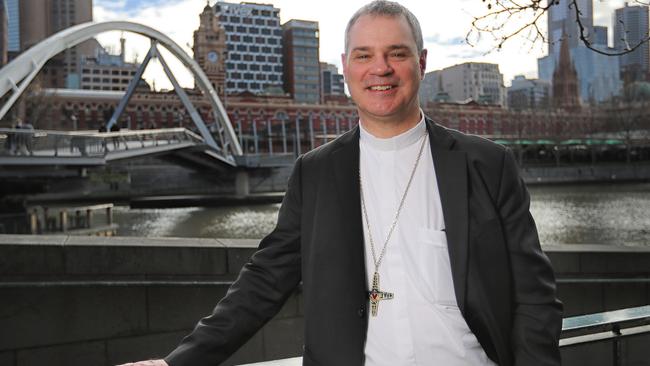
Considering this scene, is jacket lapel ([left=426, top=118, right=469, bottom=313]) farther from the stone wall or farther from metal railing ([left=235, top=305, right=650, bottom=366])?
the stone wall

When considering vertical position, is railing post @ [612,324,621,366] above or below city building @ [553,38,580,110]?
below

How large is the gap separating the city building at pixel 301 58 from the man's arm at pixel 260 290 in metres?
83.7

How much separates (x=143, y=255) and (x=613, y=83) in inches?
5061

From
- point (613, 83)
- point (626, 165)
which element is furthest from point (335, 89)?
point (626, 165)

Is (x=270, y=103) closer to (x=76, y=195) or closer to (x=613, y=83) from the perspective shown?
(x=76, y=195)

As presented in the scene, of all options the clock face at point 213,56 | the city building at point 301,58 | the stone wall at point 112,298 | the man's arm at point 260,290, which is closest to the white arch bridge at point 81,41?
Result: the stone wall at point 112,298

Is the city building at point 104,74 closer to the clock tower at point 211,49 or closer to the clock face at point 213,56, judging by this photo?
the clock tower at point 211,49

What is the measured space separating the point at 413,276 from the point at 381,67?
1.47ft

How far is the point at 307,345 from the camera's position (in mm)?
1427

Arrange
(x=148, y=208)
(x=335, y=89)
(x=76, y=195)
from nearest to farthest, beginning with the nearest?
(x=148, y=208)
(x=76, y=195)
(x=335, y=89)

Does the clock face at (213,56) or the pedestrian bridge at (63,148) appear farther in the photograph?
the clock face at (213,56)

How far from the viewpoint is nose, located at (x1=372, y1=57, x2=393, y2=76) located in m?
1.43

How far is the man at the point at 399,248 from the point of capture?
4.34 ft

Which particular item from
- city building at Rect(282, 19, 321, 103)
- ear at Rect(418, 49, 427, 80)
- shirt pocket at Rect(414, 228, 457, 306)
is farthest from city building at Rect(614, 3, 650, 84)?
city building at Rect(282, 19, 321, 103)
